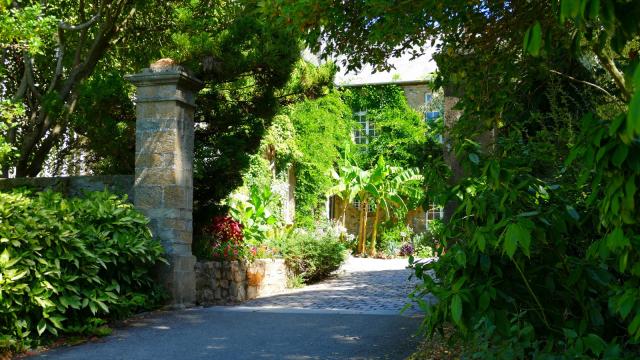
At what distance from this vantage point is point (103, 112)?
7906 mm

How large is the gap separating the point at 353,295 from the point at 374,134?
12.6m

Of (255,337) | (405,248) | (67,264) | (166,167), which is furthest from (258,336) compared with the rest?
(405,248)

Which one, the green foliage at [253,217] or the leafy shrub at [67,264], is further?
the green foliage at [253,217]

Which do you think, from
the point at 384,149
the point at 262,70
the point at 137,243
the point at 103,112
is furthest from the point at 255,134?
the point at 384,149

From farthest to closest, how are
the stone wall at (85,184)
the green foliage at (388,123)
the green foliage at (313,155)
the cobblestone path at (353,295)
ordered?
the green foliage at (388,123), the green foliage at (313,155), the cobblestone path at (353,295), the stone wall at (85,184)

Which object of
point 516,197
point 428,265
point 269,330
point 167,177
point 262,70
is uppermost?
point 262,70

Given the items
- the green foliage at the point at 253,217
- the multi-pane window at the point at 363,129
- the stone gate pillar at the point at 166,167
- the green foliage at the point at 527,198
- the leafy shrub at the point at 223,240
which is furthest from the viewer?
the multi-pane window at the point at 363,129

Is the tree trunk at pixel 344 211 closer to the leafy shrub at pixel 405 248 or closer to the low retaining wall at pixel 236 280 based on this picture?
the leafy shrub at pixel 405 248

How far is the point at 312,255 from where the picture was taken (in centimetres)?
1186

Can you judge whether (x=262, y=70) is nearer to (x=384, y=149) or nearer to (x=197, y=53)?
(x=197, y=53)

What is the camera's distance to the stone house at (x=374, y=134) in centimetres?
2100

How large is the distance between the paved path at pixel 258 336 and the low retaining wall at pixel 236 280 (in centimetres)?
84

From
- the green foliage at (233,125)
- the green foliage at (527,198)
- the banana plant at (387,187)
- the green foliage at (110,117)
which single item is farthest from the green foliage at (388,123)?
the green foliage at (527,198)

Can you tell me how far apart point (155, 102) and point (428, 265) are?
4991mm
